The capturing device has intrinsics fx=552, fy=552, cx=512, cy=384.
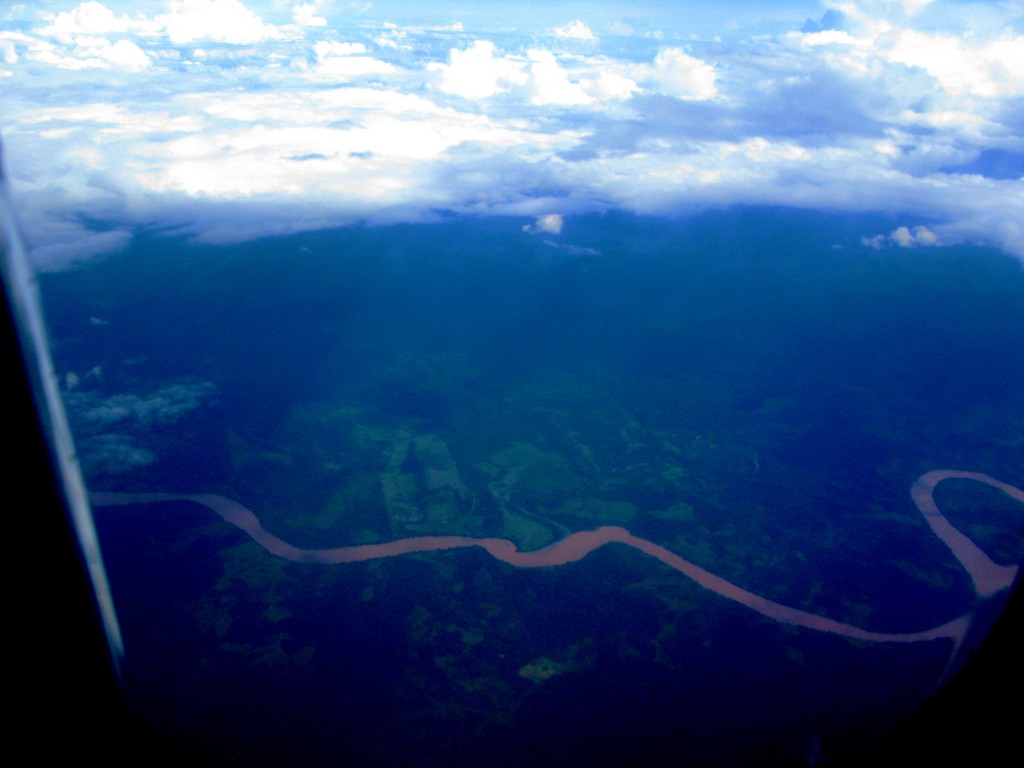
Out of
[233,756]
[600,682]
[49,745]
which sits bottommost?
[600,682]

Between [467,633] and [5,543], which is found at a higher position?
[5,543]

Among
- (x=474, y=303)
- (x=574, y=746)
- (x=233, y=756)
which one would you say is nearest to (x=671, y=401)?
(x=474, y=303)

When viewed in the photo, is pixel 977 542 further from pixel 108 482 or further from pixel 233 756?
pixel 108 482

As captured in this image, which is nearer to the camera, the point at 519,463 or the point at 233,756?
the point at 233,756

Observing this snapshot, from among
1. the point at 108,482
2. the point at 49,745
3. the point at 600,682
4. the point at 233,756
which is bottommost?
the point at 108,482

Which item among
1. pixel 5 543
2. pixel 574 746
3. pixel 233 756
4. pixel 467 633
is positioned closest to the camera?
pixel 5 543


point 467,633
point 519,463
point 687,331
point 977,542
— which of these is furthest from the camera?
point 687,331

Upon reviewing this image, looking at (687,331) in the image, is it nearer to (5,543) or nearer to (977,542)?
(977,542)

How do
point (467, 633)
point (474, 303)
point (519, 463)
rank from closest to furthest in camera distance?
point (467, 633)
point (519, 463)
point (474, 303)

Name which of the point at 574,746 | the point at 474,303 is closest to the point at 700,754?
the point at 574,746

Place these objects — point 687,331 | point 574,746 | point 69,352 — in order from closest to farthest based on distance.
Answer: point 574,746 → point 69,352 → point 687,331
